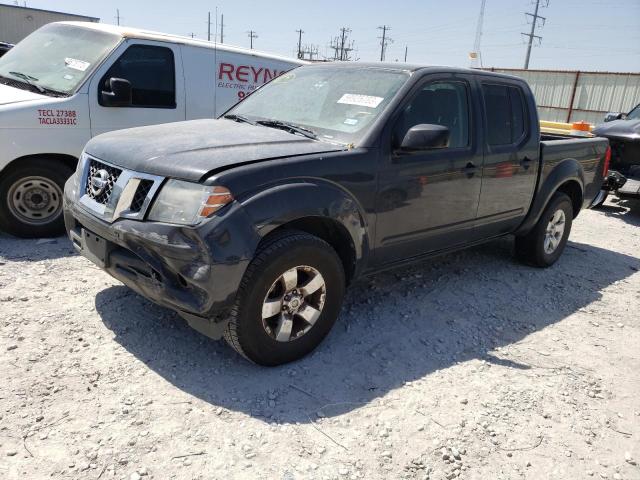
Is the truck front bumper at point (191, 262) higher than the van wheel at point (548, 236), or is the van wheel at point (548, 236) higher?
the truck front bumper at point (191, 262)

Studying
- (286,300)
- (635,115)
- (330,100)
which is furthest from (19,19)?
(286,300)

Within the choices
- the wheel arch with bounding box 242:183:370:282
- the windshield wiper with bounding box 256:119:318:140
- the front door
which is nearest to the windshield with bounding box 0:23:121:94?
the windshield wiper with bounding box 256:119:318:140

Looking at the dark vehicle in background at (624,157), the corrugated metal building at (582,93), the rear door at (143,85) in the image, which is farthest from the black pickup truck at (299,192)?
the corrugated metal building at (582,93)

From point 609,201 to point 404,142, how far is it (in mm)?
8000

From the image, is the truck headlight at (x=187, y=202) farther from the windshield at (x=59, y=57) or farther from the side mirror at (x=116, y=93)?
the windshield at (x=59, y=57)

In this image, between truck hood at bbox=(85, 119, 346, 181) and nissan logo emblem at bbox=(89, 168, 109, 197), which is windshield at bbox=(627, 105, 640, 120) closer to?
truck hood at bbox=(85, 119, 346, 181)

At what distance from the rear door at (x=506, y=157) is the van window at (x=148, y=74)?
329 centimetres

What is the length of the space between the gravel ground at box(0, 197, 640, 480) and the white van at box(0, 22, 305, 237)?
703 millimetres

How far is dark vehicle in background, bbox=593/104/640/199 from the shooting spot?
325 inches

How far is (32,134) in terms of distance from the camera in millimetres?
4832

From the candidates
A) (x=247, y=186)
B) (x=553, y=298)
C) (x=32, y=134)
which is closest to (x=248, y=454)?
(x=247, y=186)

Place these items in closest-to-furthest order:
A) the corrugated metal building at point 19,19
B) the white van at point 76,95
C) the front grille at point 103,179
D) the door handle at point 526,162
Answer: the front grille at point 103,179 < the door handle at point 526,162 < the white van at point 76,95 < the corrugated metal building at point 19,19

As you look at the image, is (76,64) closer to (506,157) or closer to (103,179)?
(103,179)

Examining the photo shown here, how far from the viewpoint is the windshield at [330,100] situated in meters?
3.65
